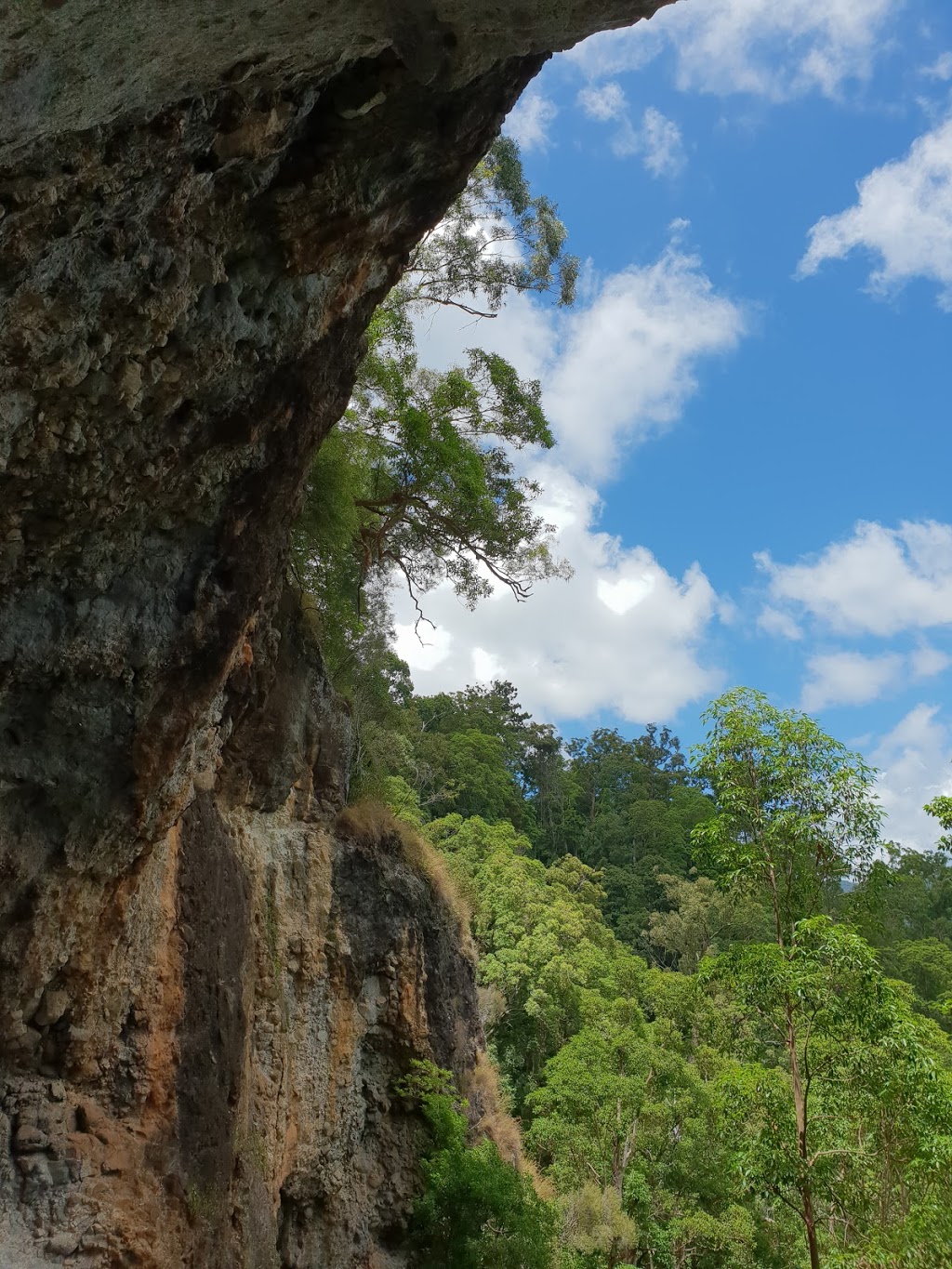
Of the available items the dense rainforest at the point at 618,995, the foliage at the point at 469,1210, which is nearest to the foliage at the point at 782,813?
the dense rainforest at the point at 618,995

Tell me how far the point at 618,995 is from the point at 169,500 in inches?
900

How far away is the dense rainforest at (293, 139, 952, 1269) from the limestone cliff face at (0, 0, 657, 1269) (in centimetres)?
370

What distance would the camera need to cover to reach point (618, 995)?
24.9m

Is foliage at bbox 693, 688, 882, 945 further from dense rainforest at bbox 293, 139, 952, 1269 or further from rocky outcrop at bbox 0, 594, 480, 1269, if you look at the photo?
rocky outcrop at bbox 0, 594, 480, 1269

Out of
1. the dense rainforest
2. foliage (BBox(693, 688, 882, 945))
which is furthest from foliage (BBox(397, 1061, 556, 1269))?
foliage (BBox(693, 688, 882, 945))

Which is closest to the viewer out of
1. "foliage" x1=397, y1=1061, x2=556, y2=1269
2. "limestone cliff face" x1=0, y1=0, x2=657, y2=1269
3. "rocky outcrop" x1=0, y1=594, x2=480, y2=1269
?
"limestone cliff face" x1=0, y1=0, x2=657, y2=1269

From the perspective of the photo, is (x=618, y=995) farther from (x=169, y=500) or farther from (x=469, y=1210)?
(x=169, y=500)

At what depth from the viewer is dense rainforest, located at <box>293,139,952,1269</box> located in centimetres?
983

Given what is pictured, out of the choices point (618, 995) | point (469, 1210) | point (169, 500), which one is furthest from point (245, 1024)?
point (618, 995)

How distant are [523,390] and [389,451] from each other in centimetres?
285

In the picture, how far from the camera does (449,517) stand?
14852 millimetres

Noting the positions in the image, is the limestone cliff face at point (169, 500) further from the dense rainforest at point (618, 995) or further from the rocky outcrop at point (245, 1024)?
the dense rainforest at point (618, 995)

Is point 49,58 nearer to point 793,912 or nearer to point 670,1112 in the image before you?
point 793,912

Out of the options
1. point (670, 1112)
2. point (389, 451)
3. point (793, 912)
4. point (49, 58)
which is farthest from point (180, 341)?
point (670, 1112)
